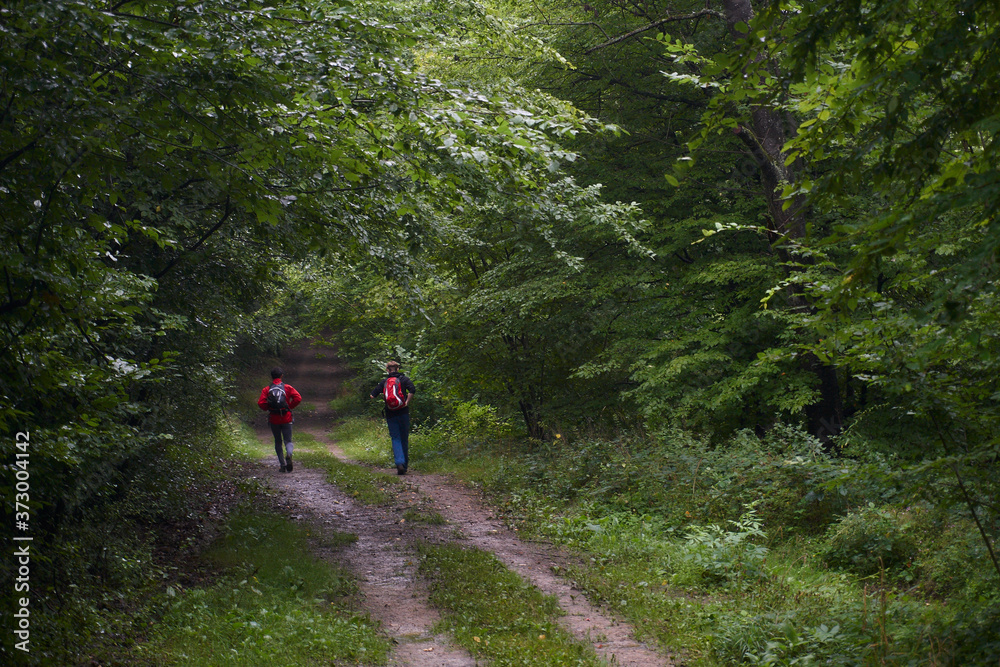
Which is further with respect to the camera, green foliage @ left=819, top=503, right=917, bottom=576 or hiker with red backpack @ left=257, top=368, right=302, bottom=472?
hiker with red backpack @ left=257, top=368, right=302, bottom=472

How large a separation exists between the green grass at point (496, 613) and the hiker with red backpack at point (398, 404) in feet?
14.5

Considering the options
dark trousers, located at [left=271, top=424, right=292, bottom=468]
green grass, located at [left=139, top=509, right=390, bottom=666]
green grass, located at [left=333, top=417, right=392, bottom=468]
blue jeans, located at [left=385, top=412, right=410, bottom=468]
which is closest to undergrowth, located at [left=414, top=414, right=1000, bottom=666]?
blue jeans, located at [left=385, top=412, right=410, bottom=468]

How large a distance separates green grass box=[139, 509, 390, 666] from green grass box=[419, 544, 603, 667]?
0.72 metres

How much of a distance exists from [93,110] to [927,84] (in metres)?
4.27

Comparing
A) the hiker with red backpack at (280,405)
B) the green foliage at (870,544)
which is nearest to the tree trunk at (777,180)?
the green foliage at (870,544)

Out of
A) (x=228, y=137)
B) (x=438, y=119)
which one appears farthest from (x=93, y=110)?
(x=438, y=119)

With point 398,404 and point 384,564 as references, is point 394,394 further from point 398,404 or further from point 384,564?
point 384,564

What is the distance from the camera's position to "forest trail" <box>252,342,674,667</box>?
5.41 m

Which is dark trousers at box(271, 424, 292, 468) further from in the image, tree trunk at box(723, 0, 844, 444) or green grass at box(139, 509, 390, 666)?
tree trunk at box(723, 0, 844, 444)

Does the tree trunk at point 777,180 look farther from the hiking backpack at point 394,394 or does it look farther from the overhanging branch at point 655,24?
the hiking backpack at point 394,394

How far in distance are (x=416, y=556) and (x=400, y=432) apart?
15.5 ft

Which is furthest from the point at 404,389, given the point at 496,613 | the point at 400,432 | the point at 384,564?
the point at 496,613

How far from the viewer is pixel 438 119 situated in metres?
5.34

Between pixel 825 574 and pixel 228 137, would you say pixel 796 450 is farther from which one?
pixel 228 137
